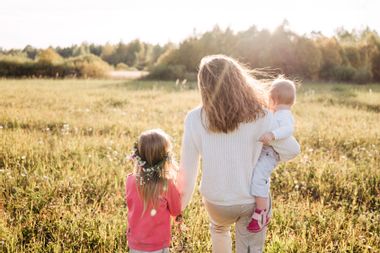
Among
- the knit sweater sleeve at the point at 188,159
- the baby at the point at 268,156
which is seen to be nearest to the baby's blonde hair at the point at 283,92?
the baby at the point at 268,156

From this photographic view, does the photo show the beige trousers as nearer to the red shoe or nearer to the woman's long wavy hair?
the red shoe

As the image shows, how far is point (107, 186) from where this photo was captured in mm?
4770

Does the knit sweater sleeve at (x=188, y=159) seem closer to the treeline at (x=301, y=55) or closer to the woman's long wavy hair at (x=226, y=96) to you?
the woman's long wavy hair at (x=226, y=96)

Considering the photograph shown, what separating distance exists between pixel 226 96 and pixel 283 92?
2.05 ft

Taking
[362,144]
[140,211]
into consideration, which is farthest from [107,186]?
[362,144]

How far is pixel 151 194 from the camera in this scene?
2.65 m

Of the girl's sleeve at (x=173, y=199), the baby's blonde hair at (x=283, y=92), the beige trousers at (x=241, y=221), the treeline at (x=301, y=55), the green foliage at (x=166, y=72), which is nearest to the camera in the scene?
the beige trousers at (x=241, y=221)

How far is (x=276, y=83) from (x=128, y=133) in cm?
533

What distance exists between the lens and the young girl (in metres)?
2.68

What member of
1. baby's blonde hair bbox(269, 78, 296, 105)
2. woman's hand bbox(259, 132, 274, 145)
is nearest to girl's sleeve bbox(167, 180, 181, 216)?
woman's hand bbox(259, 132, 274, 145)

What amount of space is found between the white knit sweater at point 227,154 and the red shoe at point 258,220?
98 mm

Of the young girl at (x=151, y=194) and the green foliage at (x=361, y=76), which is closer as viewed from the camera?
the young girl at (x=151, y=194)

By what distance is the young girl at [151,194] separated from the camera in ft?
8.79

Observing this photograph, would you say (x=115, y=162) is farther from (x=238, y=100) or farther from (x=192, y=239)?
(x=238, y=100)
